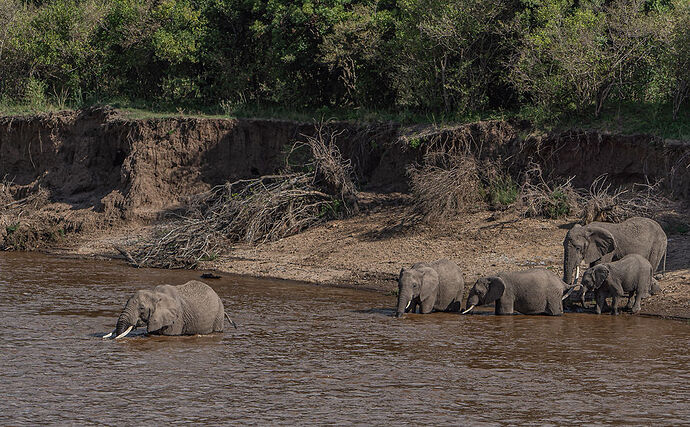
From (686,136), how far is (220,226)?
999cm

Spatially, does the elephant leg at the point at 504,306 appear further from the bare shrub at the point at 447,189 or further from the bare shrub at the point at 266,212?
the bare shrub at the point at 266,212

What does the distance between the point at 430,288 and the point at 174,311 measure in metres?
4.12

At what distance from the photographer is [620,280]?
563 inches

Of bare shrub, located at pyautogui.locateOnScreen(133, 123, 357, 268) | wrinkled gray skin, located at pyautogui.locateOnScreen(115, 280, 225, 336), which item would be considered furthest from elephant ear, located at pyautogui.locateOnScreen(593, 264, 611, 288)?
bare shrub, located at pyautogui.locateOnScreen(133, 123, 357, 268)

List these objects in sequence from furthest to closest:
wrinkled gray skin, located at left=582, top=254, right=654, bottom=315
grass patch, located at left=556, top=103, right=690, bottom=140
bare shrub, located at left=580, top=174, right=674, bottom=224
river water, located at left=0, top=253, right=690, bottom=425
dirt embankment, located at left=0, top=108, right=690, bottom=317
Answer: grass patch, located at left=556, top=103, right=690, bottom=140, dirt embankment, located at left=0, top=108, right=690, bottom=317, bare shrub, located at left=580, top=174, right=674, bottom=224, wrinkled gray skin, located at left=582, top=254, right=654, bottom=315, river water, located at left=0, top=253, right=690, bottom=425

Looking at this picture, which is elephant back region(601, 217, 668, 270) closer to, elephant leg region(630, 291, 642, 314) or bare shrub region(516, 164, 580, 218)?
elephant leg region(630, 291, 642, 314)

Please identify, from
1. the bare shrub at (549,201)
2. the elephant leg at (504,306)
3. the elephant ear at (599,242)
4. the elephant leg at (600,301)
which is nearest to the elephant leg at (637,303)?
the elephant leg at (600,301)

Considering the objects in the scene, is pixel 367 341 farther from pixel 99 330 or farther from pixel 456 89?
pixel 456 89

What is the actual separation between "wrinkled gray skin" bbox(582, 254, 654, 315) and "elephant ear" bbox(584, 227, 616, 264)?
1.05 m

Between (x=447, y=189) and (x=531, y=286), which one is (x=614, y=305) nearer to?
(x=531, y=286)

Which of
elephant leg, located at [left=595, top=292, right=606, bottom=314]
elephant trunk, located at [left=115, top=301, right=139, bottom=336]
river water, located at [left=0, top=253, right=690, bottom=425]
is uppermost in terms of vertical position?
elephant leg, located at [left=595, top=292, right=606, bottom=314]

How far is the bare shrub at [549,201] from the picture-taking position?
61.5 feet

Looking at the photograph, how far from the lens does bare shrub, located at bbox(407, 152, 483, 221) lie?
19422 mm

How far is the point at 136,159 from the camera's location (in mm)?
25125
